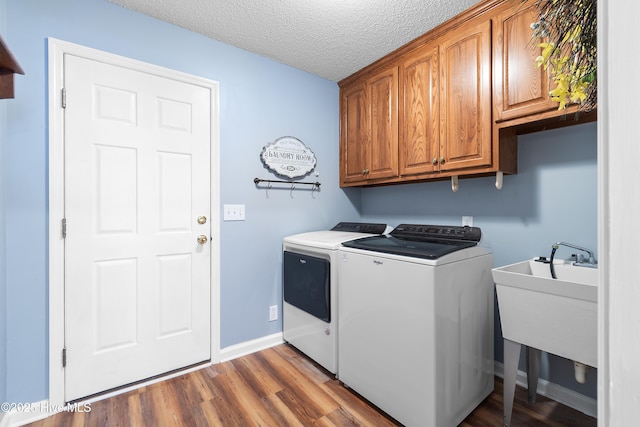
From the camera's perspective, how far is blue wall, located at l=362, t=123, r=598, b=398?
157 cm

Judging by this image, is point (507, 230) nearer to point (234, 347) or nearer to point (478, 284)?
point (478, 284)

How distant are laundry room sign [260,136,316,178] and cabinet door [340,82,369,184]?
0.33 meters

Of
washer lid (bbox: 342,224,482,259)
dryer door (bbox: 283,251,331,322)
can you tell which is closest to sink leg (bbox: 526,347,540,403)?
washer lid (bbox: 342,224,482,259)

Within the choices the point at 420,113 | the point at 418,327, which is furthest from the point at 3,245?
the point at 420,113

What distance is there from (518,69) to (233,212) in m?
1.99

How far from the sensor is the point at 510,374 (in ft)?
4.66

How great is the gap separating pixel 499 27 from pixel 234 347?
270cm

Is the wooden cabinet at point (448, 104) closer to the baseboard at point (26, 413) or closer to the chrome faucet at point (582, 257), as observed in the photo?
the chrome faucet at point (582, 257)

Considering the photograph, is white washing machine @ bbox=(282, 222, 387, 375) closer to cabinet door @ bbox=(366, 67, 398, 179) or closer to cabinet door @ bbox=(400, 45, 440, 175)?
cabinet door @ bbox=(366, 67, 398, 179)

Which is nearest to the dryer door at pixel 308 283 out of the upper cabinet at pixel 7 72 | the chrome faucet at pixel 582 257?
the chrome faucet at pixel 582 257

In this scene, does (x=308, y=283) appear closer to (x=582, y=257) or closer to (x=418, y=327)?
(x=418, y=327)

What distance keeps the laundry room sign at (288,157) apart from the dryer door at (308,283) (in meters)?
0.69

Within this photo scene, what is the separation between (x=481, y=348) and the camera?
5.34 ft

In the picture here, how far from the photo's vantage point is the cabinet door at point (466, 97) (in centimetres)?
168
